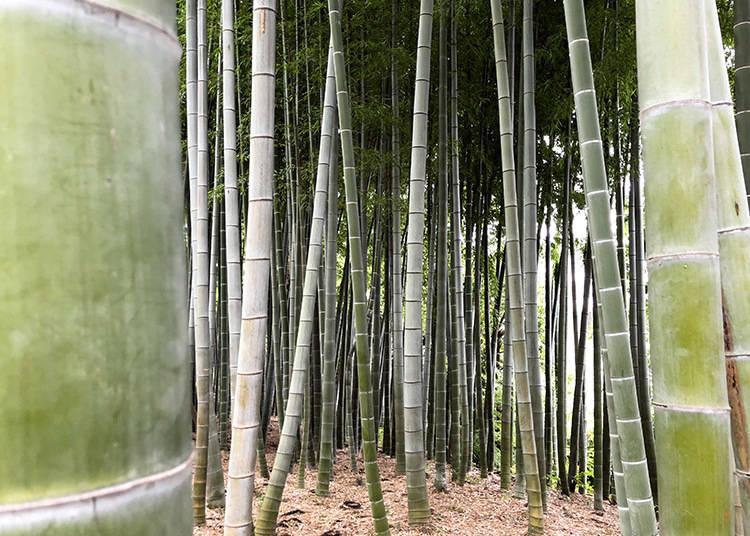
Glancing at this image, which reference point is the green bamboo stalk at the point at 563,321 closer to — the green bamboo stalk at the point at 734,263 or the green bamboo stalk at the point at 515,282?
the green bamboo stalk at the point at 515,282

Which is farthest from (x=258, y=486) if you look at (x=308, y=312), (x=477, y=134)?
(x=477, y=134)

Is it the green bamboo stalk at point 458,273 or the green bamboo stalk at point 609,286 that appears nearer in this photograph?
the green bamboo stalk at point 609,286

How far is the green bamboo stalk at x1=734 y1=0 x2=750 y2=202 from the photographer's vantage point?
61.9 inches

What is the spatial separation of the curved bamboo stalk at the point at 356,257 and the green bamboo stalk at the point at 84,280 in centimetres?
207

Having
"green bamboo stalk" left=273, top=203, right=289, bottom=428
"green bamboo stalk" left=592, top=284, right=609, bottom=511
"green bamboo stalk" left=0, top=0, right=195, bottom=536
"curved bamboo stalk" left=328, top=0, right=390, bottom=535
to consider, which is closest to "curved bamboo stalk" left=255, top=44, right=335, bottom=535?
"curved bamboo stalk" left=328, top=0, right=390, bottom=535

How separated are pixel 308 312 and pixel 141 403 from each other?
2487 millimetres

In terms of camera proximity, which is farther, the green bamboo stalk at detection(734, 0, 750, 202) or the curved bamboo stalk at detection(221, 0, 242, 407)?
the curved bamboo stalk at detection(221, 0, 242, 407)

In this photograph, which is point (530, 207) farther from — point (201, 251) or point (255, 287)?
point (255, 287)

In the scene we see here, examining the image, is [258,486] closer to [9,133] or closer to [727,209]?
[727,209]

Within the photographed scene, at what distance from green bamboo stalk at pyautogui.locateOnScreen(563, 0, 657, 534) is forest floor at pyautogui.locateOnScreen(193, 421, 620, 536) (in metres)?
2.14

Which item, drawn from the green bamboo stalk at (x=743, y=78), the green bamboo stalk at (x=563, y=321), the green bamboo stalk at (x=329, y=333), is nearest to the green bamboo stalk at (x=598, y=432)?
the green bamboo stalk at (x=563, y=321)

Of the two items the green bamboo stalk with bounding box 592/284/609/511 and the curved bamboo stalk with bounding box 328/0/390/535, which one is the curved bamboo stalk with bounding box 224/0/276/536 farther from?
the green bamboo stalk with bounding box 592/284/609/511

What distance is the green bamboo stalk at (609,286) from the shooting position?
52.3 inches

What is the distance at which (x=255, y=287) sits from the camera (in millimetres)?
1631
